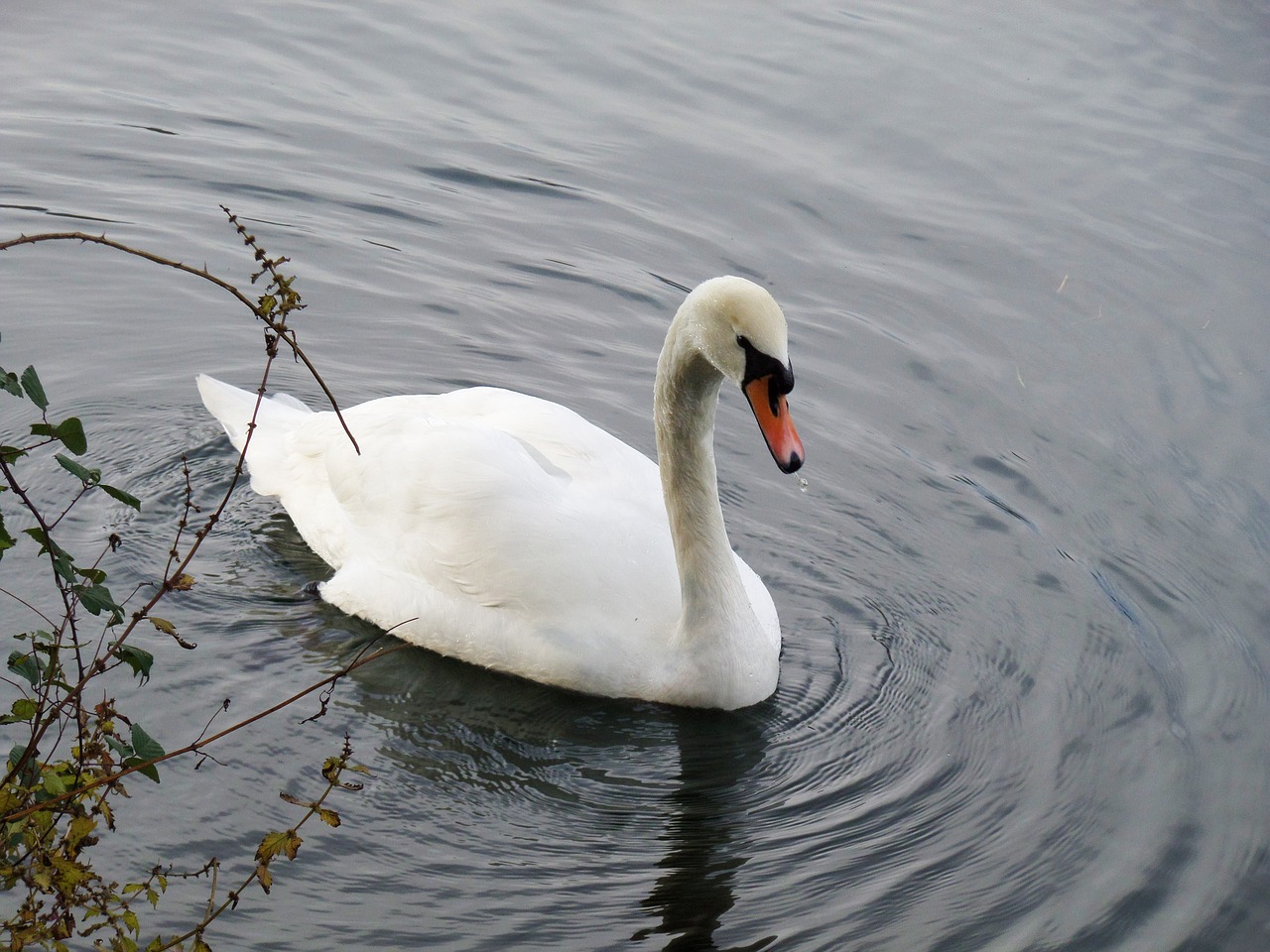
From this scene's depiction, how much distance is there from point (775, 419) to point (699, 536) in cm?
91

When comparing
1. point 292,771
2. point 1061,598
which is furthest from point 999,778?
point 292,771

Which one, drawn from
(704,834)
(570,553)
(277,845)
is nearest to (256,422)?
(570,553)

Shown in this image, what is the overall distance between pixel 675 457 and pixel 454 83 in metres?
7.26

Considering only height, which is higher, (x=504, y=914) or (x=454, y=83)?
(x=454, y=83)

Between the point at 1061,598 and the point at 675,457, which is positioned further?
the point at 1061,598

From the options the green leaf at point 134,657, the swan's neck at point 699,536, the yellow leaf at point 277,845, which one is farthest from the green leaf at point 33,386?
the swan's neck at point 699,536

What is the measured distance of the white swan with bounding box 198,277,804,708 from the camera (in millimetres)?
6113

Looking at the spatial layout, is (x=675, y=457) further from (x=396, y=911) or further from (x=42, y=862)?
(x=42, y=862)

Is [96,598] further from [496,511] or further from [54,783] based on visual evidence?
[496,511]

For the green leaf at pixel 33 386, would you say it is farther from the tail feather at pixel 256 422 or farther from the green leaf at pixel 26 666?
the tail feather at pixel 256 422

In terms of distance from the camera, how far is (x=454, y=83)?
1254 centimetres

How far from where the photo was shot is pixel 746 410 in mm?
8750

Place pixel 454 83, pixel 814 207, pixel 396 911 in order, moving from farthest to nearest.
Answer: pixel 454 83 < pixel 814 207 < pixel 396 911

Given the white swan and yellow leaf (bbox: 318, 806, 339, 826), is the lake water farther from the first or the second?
yellow leaf (bbox: 318, 806, 339, 826)
